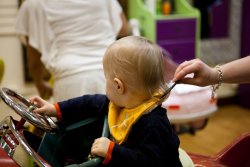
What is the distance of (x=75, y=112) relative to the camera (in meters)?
0.98

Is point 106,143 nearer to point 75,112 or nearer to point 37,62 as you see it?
point 75,112

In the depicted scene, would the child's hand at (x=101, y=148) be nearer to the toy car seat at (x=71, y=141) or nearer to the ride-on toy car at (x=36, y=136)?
the ride-on toy car at (x=36, y=136)

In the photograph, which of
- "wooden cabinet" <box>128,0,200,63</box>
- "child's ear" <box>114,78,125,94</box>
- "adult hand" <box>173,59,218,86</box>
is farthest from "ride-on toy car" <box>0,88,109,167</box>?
"wooden cabinet" <box>128,0,200,63</box>

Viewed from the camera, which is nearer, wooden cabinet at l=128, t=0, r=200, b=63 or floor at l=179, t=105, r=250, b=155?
floor at l=179, t=105, r=250, b=155

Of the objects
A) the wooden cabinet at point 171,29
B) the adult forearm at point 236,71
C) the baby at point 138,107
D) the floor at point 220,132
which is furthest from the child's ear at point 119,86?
the wooden cabinet at point 171,29

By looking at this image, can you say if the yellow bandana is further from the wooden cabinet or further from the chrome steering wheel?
the wooden cabinet

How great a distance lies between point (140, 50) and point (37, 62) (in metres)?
1.10

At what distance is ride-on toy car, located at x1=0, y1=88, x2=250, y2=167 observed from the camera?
2.55ft

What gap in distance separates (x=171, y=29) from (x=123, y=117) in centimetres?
204

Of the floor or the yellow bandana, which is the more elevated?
the yellow bandana

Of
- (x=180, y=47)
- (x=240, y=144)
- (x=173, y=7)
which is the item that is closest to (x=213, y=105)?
(x=240, y=144)

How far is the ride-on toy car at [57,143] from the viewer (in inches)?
30.6

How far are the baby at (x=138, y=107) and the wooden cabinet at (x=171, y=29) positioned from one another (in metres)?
1.94

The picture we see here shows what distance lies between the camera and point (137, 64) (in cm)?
84
